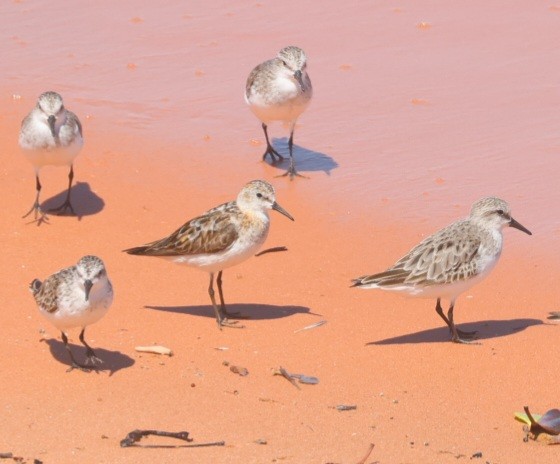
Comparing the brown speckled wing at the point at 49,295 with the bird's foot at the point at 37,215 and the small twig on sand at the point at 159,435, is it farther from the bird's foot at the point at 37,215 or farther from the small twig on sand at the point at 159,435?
the bird's foot at the point at 37,215

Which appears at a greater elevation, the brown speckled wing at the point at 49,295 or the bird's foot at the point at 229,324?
the brown speckled wing at the point at 49,295

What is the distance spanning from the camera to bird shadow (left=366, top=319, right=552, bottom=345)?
12.5 m

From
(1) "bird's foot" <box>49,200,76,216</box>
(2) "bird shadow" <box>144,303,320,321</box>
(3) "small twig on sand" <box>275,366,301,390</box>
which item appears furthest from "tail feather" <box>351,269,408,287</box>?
(1) "bird's foot" <box>49,200,76,216</box>

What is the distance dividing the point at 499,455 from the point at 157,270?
4871 millimetres

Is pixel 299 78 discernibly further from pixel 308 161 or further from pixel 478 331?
pixel 478 331

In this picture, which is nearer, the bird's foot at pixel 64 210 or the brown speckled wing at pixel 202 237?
the brown speckled wing at pixel 202 237

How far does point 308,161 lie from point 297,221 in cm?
198

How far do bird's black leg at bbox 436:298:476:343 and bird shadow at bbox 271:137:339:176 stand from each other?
15.2 ft

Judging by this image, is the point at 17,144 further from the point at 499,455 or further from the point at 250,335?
the point at 499,455

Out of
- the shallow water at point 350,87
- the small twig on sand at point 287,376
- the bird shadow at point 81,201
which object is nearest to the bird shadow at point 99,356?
the small twig on sand at point 287,376

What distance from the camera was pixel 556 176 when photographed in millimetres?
16500

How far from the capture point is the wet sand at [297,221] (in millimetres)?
10781

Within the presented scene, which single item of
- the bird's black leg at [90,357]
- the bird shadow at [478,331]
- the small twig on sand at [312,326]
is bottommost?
the bird shadow at [478,331]

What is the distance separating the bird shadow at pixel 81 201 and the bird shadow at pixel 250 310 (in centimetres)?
283
